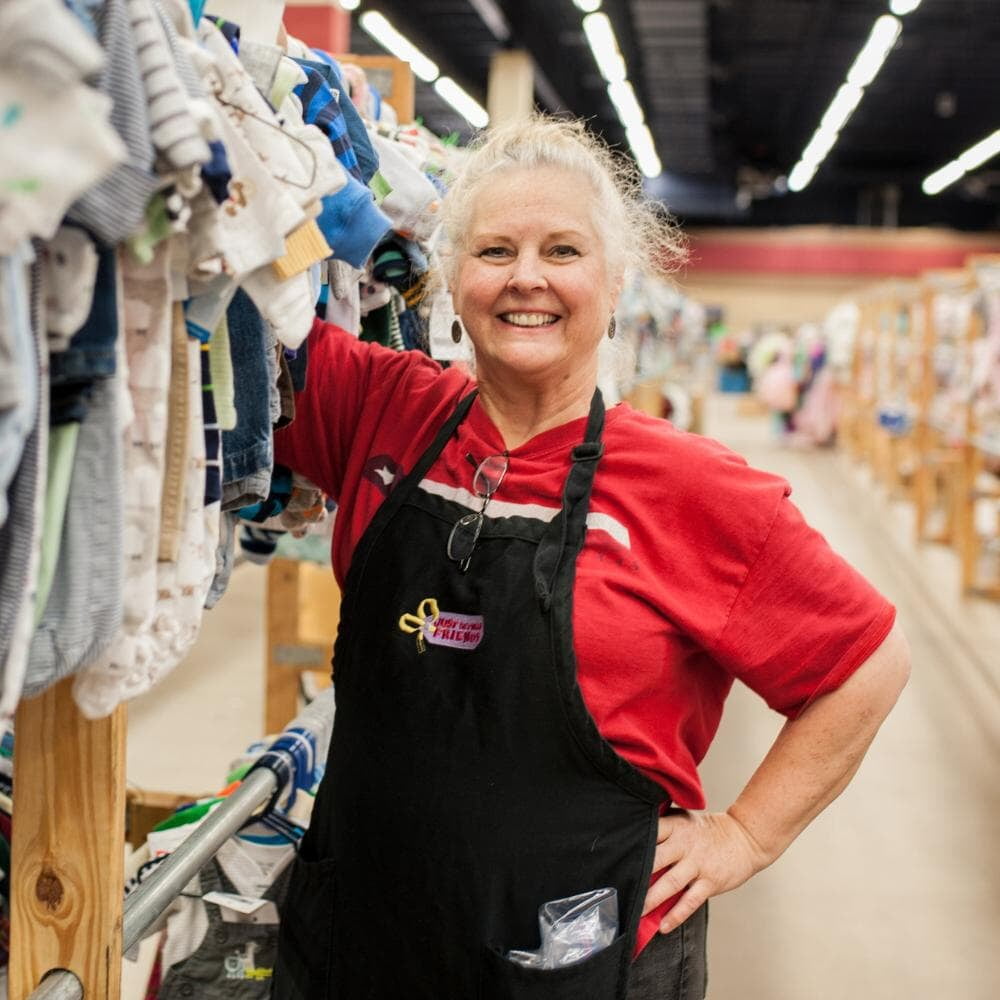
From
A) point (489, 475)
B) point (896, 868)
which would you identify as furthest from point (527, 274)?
point (896, 868)

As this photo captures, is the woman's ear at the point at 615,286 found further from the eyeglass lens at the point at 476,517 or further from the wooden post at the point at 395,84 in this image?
the wooden post at the point at 395,84

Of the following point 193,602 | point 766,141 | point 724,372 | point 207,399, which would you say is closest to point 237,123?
point 207,399

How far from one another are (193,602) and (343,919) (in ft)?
2.36

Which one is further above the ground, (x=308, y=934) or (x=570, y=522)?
(x=570, y=522)

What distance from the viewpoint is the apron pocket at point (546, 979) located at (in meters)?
1.47

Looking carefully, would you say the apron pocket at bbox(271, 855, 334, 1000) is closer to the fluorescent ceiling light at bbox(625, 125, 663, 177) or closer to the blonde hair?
the blonde hair

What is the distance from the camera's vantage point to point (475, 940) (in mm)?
1495

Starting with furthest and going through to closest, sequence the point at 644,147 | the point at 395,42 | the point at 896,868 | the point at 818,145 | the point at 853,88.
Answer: the point at 644,147
the point at 818,145
the point at 853,88
the point at 395,42
the point at 896,868

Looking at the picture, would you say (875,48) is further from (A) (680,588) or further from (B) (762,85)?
(A) (680,588)

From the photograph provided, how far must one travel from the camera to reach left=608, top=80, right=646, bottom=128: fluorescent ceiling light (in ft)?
38.6

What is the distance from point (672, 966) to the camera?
1.63 m

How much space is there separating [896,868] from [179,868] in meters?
2.90

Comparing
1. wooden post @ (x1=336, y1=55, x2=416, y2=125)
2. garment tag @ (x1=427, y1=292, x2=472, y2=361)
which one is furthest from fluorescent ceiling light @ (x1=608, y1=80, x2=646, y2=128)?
garment tag @ (x1=427, y1=292, x2=472, y2=361)

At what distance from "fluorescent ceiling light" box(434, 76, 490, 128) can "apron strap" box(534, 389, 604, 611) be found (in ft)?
37.2
